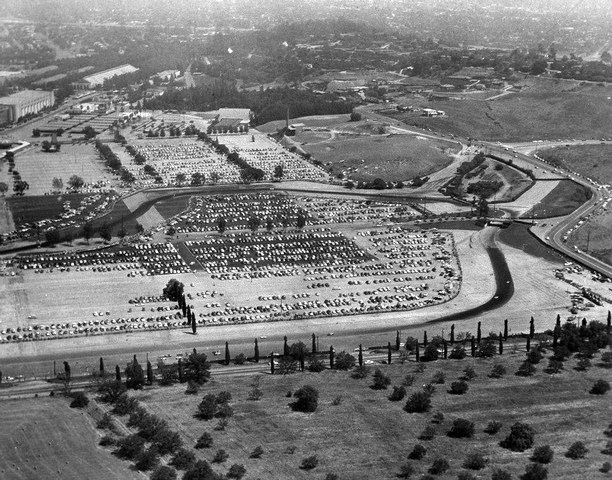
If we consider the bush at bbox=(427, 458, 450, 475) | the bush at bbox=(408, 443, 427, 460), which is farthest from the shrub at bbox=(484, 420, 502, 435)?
the bush at bbox=(427, 458, 450, 475)

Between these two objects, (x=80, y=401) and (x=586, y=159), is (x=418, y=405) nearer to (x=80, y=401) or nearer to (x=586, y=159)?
(x=80, y=401)

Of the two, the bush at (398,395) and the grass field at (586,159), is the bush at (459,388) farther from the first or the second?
the grass field at (586,159)

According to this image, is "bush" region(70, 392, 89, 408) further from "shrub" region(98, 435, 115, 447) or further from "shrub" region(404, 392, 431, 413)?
"shrub" region(404, 392, 431, 413)

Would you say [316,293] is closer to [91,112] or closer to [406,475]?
[406,475]

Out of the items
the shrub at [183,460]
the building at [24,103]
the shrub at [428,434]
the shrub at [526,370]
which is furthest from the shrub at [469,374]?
the building at [24,103]

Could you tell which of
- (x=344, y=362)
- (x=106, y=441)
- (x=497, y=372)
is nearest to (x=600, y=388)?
(x=497, y=372)

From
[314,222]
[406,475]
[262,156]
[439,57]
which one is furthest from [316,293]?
[439,57]
